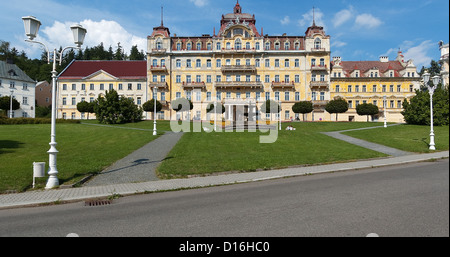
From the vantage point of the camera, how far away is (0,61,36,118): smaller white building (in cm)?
6456

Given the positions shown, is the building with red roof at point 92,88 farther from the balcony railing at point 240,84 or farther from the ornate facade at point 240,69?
the balcony railing at point 240,84

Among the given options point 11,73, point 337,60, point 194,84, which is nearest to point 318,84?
point 337,60

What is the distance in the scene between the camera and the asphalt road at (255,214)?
5035 millimetres

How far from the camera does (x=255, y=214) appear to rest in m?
6.30

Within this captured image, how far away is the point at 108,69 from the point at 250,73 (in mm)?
37902

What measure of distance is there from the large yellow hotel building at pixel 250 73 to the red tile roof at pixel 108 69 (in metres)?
6.90

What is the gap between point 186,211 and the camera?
6809 millimetres

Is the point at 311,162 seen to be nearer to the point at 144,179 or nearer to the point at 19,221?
the point at 144,179

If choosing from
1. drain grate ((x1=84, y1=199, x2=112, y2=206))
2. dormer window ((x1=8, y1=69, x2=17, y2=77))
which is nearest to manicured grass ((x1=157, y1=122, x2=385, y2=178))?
drain grate ((x1=84, y1=199, x2=112, y2=206))

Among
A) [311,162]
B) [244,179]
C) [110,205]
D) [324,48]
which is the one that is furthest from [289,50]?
[110,205]

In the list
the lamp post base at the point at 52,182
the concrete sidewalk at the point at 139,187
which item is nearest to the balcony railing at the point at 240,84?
the concrete sidewalk at the point at 139,187

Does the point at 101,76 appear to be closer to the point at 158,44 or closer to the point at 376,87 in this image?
the point at 158,44

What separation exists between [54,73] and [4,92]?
2826 inches

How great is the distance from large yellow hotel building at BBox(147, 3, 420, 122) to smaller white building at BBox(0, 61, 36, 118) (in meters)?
33.2
